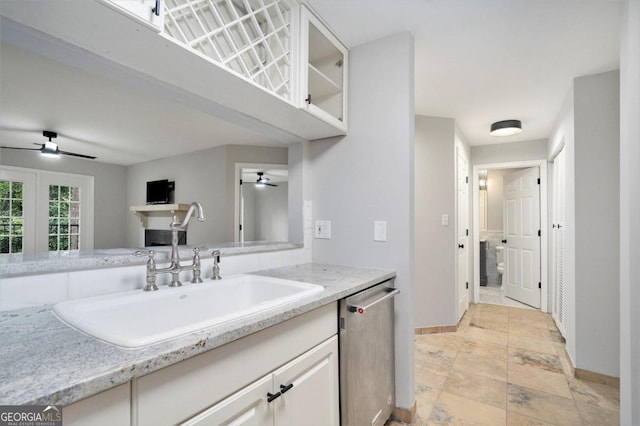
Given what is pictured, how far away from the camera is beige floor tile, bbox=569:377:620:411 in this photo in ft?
6.52

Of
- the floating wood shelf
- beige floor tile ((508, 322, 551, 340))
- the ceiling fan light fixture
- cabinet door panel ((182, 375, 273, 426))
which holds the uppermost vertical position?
the ceiling fan light fixture

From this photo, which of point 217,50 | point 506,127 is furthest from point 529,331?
point 217,50

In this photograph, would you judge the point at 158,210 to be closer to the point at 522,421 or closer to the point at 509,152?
the point at 522,421

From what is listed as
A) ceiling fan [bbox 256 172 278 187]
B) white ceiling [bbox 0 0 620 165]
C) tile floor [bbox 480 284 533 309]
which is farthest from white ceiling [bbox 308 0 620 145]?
tile floor [bbox 480 284 533 309]

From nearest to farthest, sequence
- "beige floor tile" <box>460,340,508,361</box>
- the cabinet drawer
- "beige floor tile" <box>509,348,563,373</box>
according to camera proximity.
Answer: the cabinet drawer
"beige floor tile" <box>509,348,563,373</box>
"beige floor tile" <box>460,340,508,361</box>

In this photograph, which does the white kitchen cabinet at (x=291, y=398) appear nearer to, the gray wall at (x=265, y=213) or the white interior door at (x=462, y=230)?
the gray wall at (x=265, y=213)

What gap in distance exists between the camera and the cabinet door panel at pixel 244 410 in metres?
0.76

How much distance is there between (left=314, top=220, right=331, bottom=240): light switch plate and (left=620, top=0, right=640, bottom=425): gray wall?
1480mm

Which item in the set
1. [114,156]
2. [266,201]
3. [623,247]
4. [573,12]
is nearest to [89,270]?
[114,156]

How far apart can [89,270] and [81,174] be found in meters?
0.40

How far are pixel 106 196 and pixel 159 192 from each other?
24 cm

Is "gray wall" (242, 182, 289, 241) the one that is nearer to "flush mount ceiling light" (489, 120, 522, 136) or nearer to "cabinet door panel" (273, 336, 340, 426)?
"cabinet door panel" (273, 336, 340, 426)

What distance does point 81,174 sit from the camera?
1.20 m

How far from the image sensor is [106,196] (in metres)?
1.29
